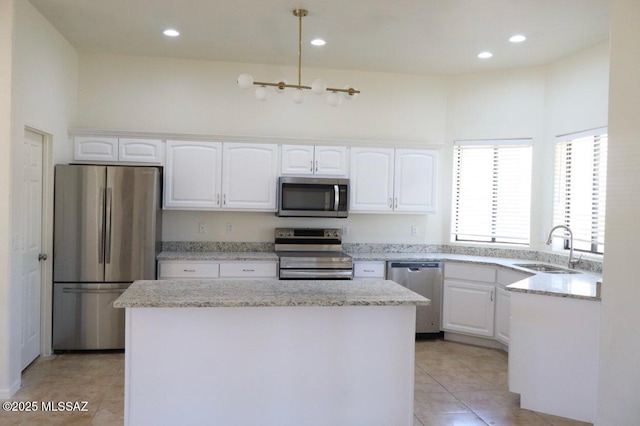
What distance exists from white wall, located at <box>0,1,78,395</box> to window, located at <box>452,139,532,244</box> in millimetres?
4087

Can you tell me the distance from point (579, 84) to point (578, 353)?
2.58 meters

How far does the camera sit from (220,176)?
5070 millimetres

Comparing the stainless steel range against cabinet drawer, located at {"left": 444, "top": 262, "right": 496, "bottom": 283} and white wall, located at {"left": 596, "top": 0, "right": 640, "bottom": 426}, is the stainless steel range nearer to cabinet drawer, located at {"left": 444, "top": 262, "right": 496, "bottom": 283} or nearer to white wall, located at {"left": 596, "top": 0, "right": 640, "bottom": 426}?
cabinet drawer, located at {"left": 444, "top": 262, "right": 496, "bottom": 283}

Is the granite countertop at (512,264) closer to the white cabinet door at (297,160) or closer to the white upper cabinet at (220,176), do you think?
the white upper cabinet at (220,176)

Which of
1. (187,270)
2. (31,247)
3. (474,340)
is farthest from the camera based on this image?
(474,340)

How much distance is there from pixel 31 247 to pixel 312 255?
8.20ft

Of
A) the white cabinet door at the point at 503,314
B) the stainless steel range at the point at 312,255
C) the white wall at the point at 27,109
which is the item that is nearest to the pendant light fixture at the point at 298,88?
the white wall at the point at 27,109

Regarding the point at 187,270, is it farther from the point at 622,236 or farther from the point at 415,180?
the point at 622,236

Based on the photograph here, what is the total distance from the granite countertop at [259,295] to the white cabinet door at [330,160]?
2.13 meters

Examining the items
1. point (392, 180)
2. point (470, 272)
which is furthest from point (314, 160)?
point (470, 272)

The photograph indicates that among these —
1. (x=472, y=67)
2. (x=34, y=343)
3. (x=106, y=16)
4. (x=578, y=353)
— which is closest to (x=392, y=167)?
(x=472, y=67)

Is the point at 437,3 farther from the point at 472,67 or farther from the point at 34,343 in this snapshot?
the point at 34,343

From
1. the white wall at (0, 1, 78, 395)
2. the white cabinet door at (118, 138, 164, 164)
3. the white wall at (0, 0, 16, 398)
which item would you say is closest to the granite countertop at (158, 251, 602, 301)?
the white cabinet door at (118, 138, 164, 164)

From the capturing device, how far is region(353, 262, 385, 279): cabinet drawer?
5.13m
